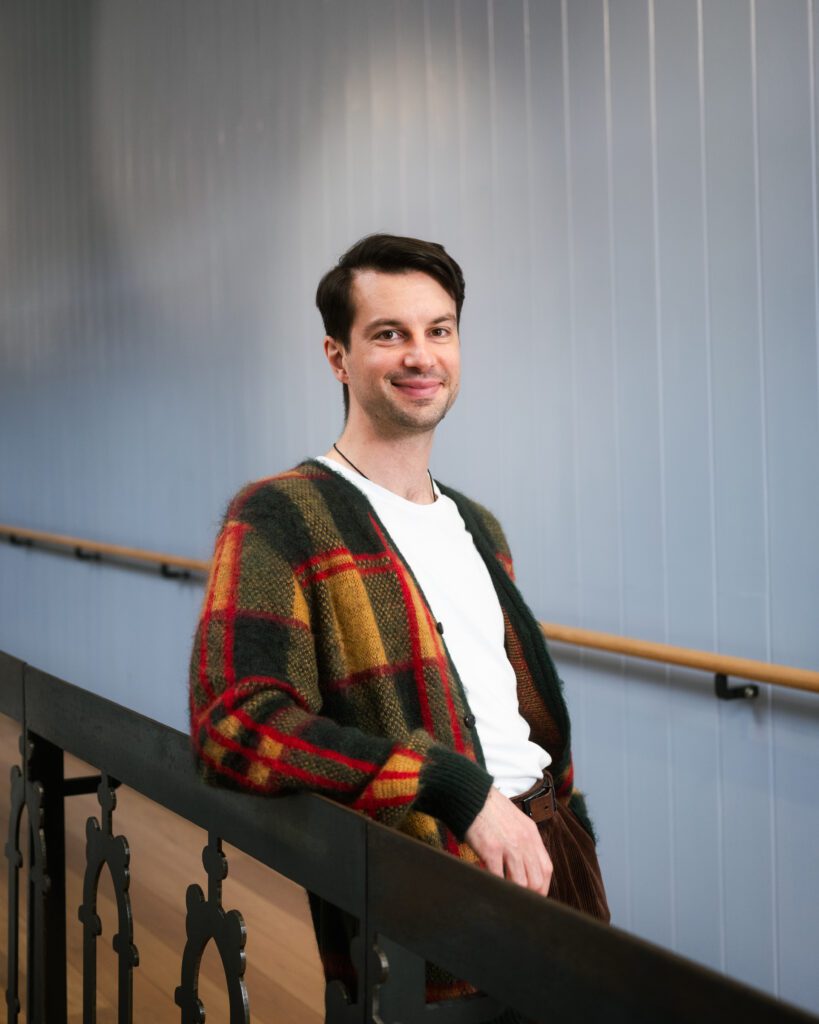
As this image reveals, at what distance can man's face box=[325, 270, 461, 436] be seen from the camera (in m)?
1.48

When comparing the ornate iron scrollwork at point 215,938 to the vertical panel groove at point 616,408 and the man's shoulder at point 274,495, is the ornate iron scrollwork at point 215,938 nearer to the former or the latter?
the man's shoulder at point 274,495

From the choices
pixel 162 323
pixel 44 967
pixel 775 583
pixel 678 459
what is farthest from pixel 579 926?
pixel 162 323

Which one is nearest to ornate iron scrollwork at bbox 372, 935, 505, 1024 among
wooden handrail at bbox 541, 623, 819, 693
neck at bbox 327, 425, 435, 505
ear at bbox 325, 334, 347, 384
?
neck at bbox 327, 425, 435, 505

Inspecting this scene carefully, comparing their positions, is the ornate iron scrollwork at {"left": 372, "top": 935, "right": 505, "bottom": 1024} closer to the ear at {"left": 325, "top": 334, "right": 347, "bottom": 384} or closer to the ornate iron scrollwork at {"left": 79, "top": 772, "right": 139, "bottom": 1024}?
the ornate iron scrollwork at {"left": 79, "top": 772, "right": 139, "bottom": 1024}

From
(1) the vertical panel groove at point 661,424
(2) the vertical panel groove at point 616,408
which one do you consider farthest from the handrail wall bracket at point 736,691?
(2) the vertical panel groove at point 616,408

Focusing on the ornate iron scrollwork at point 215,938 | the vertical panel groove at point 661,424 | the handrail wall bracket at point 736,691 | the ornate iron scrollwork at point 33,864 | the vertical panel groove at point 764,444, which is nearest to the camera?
the ornate iron scrollwork at point 215,938

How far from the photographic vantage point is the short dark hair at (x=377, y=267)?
149 centimetres

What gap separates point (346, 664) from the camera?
51.4 inches

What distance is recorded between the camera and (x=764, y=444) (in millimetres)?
2445

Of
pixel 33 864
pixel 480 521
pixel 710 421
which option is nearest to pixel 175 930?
pixel 33 864

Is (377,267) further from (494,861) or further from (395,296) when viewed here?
(494,861)

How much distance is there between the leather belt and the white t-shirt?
0.01 m

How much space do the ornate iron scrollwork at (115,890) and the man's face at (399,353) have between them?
618 millimetres

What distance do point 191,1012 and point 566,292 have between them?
6.65 feet
